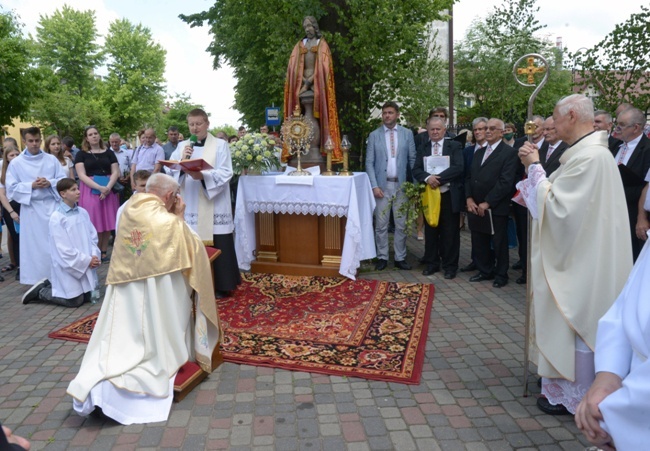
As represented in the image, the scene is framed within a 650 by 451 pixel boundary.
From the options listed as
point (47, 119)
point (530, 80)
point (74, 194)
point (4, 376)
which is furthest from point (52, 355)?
point (47, 119)

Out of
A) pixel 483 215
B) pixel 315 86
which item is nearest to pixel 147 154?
pixel 315 86

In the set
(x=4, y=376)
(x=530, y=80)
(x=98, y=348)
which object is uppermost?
(x=530, y=80)

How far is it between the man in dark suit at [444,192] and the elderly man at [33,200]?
508 cm

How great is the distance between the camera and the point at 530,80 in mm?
3945

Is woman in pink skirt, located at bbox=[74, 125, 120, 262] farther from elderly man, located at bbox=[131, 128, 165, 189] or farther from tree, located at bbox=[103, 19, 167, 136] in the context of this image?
tree, located at bbox=[103, 19, 167, 136]

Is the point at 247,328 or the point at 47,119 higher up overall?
the point at 47,119

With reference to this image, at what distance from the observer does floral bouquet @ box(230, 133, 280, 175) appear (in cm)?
732

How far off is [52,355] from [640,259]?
15.8 ft

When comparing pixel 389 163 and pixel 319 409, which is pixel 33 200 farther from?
pixel 319 409

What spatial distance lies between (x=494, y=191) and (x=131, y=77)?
40.0 m

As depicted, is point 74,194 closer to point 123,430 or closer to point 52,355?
point 52,355

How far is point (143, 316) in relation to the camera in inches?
147

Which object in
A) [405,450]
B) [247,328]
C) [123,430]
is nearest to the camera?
[405,450]

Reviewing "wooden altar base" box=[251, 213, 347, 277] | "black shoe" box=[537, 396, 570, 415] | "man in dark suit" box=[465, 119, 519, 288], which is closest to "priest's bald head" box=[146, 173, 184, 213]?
"black shoe" box=[537, 396, 570, 415]
